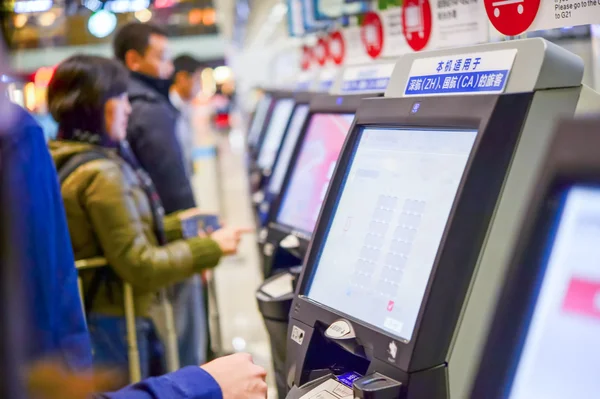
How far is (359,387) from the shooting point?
1.28m

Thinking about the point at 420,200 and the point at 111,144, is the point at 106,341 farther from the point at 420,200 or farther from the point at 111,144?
the point at 420,200

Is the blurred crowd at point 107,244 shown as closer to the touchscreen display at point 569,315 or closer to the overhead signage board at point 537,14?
the touchscreen display at point 569,315

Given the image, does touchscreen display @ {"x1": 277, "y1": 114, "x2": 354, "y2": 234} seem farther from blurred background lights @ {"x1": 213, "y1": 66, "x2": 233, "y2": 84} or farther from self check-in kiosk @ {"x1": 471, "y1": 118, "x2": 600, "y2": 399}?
blurred background lights @ {"x1": 213, "y1": 66, "x2": 233, "y2": 84}

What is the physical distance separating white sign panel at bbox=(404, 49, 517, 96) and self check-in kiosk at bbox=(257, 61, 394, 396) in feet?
1.81

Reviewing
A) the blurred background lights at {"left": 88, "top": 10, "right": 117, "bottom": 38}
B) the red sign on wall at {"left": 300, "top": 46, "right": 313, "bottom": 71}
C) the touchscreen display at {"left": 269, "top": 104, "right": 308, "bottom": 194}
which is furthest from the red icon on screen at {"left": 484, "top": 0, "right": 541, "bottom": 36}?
the blurred background lights at {"left": 88, "top": 10, "right": 117, "bottom": 38}

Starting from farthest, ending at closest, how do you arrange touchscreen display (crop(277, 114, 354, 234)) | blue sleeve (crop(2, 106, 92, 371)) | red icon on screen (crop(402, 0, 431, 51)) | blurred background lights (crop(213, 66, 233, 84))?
blurred background lights (crop(213, 66, 233, 84))
red icon on screen (crop(402, 0, 431, 51))
touchscreen display (crop(277, 114, 354, 234))
blue sleeve (crop(2, 106, 92, 371))

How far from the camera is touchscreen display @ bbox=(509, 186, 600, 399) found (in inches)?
32.1

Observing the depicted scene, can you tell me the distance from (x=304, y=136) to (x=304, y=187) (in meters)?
0.18

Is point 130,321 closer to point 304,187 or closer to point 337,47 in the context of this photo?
point 304,187

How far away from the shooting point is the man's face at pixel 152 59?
4.21m

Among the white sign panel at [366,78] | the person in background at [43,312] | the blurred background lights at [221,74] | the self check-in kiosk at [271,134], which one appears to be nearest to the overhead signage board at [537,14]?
the white sign panel at [366,78]

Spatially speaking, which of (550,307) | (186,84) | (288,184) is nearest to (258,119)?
(186,84)

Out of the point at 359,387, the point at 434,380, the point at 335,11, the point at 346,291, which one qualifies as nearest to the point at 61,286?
the point at 346,291

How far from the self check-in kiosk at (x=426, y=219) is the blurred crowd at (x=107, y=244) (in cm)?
23
